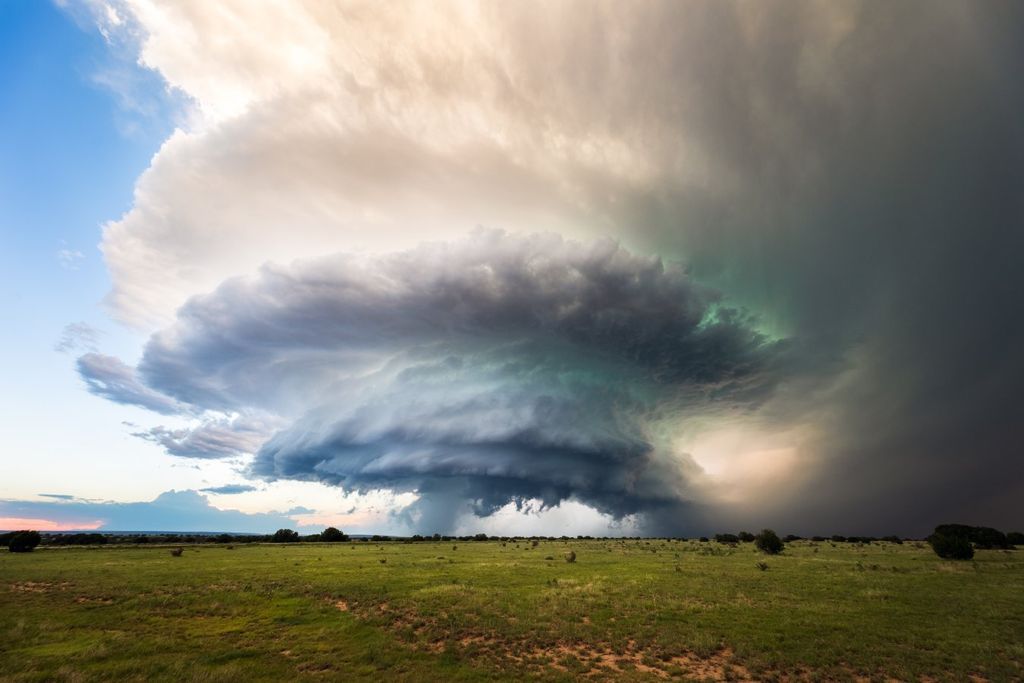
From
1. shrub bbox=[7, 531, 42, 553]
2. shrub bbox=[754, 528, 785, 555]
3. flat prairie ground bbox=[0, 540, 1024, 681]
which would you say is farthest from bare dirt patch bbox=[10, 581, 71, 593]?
shrub bbox=[754, 528, 785, 555]

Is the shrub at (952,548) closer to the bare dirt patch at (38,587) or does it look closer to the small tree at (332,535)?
the bare dirt patch at (38,587)

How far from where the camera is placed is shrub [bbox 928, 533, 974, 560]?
5925cm

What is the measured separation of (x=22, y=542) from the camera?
7769 centimetres

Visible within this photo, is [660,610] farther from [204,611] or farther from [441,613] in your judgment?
[204,611]

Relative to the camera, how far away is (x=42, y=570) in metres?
51.4

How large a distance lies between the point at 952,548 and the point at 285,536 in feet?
484

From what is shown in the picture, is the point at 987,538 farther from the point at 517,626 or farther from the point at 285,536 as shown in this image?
the point at 285,536

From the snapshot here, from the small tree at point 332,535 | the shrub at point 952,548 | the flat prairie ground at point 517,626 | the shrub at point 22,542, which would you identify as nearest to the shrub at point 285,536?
the small tree at point 332,535

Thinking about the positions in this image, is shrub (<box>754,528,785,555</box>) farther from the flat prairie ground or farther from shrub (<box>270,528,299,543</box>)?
shrub (<box>270,528,299,543</box>)

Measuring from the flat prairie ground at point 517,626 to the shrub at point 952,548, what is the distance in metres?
17.2

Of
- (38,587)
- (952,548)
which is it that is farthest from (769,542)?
(38,587)

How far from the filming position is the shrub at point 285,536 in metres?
131

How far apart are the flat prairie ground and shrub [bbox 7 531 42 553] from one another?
152ft

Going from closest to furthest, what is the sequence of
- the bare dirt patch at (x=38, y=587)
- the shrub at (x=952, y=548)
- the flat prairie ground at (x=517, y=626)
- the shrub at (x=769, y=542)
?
the flat prairie ground at (x=517, y=626), the bare dirt patch at (x=38, y=587), the shrub at (x=952, y=548), the shrub at (x=769, y=542)
